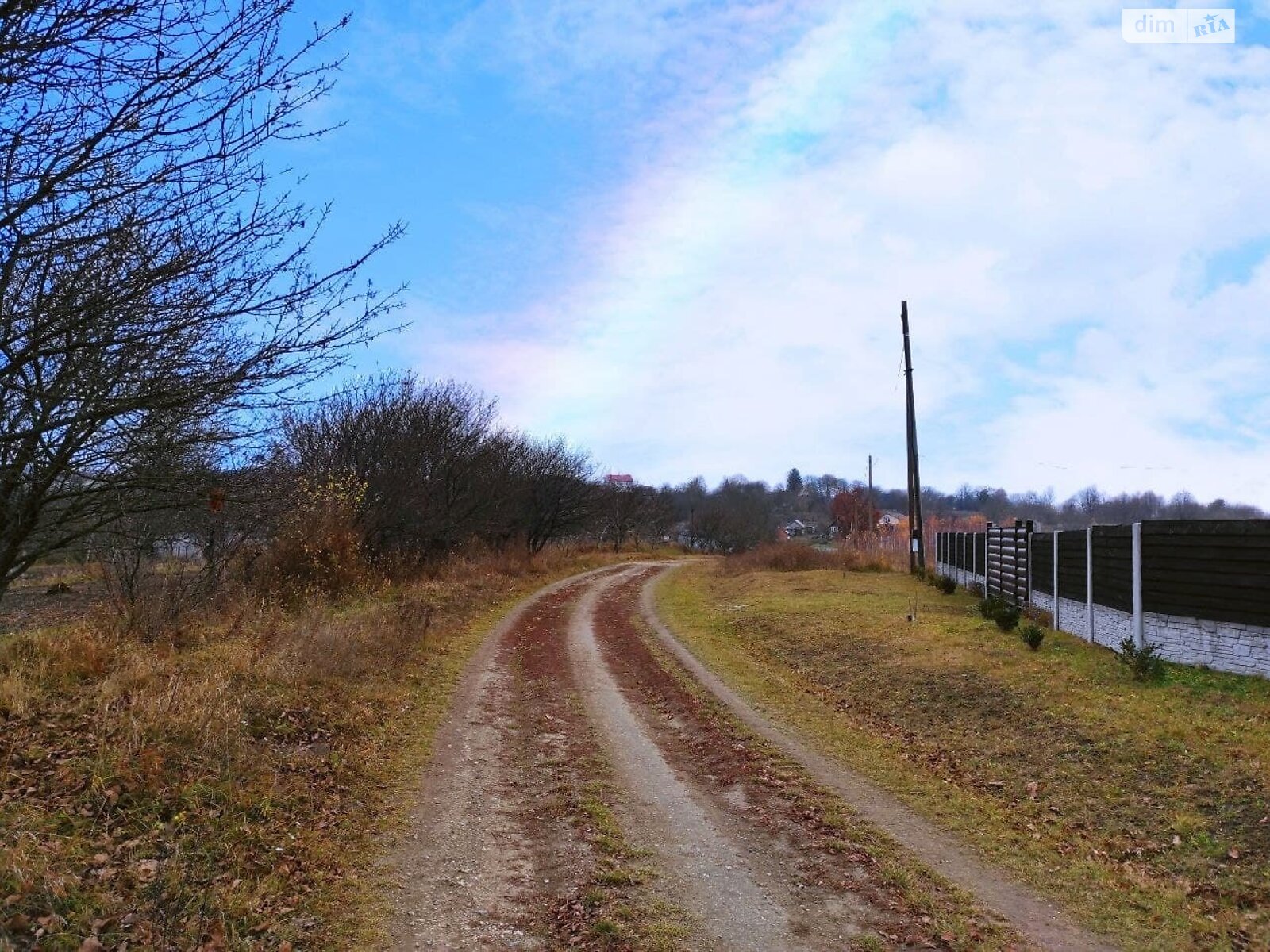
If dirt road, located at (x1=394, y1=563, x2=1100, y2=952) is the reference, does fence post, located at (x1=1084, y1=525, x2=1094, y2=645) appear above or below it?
above

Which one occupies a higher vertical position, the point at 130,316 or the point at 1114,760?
the point at 130,316

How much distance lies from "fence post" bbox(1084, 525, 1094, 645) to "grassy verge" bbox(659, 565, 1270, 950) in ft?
1.53

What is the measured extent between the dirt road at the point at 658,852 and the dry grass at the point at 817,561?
86.0 feet

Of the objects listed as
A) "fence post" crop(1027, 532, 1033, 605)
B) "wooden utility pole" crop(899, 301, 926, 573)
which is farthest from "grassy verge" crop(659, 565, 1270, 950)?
"wooden utility pole" crop(899, 301, 926, 573)

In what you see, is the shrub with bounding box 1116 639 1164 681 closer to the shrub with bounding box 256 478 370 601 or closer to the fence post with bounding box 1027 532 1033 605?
the fence post with bounding box 1027 532 1033 605

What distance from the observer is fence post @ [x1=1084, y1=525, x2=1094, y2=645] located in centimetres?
1273

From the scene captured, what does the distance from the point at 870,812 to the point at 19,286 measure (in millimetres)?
6896

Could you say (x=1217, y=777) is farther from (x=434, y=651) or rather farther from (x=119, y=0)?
(x=434, y=651)

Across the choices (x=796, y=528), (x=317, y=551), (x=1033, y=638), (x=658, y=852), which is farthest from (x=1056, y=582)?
(x=796, y=528)

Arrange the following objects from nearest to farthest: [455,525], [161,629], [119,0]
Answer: [119,0] → [161,629] → [455,525]

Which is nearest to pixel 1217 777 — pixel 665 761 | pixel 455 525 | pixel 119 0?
pixel 665 761

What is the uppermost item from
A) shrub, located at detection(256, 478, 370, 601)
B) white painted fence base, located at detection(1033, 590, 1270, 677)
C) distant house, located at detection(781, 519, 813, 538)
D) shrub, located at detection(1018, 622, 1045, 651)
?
shrub, located at detection(256, 478, 370, 601)

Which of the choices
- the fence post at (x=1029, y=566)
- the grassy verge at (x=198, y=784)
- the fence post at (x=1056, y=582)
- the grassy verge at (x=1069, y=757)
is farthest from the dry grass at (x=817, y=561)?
the grassy verge at (x=198, y=784)

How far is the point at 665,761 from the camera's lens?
7.97 m
